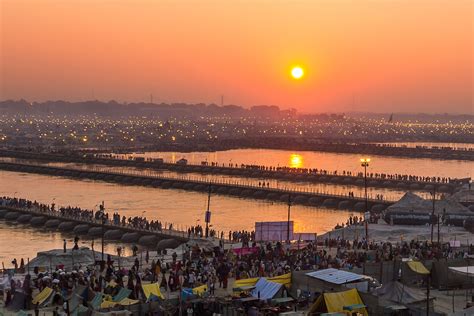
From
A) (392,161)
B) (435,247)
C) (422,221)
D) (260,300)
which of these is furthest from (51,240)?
(392,161)

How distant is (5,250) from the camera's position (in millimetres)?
38688

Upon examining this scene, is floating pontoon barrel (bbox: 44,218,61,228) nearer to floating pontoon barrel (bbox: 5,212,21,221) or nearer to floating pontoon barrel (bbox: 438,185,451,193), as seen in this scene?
floating pontoon barrel (bbox: 5,212,21,221)

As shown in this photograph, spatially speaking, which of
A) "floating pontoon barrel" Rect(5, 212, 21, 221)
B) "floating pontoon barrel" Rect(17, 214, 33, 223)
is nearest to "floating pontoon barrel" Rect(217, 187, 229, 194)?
"floating pontoon barrel" Rect(5, 212, 21, 221)

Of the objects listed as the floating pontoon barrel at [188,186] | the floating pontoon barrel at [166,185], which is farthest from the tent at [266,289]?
the floating pontoon barrel at [166,185]

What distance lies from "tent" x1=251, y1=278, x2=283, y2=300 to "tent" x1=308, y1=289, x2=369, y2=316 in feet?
5.30

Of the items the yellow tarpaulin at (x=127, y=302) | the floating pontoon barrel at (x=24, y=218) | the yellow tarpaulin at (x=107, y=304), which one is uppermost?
the yellow tarpaulin at (x=127, y=302)

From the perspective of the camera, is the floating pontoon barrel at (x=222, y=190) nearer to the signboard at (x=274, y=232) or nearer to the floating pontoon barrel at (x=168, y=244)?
the floating pontoon barrel at (x=168, y=244)

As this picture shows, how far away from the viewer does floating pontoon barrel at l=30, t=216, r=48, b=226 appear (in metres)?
46.1

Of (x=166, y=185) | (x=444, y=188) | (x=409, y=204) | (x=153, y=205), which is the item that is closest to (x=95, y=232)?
(x=153, y=205)

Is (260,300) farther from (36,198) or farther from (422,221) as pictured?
(36,198)

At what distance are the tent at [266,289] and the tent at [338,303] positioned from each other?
5.30 ft

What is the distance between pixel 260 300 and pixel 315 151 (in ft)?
358

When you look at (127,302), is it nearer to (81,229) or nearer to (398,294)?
(398,294)

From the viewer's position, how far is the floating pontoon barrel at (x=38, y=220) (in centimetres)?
4609
